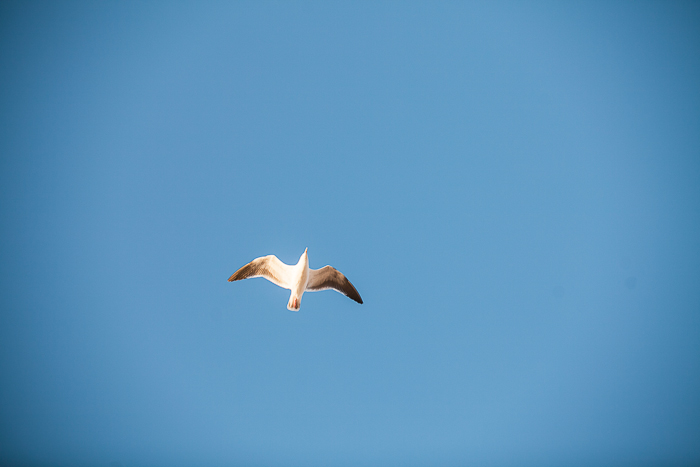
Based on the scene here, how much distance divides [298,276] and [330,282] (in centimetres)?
124

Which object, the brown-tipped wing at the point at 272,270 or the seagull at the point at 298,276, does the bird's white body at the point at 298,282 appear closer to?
the seagull at the point at 298,276

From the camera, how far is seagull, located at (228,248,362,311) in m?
9.31

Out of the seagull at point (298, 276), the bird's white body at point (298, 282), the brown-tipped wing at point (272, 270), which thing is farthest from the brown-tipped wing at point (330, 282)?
the brown-tipped wing at point (272, 270)

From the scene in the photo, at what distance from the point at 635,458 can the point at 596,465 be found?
3362 mm

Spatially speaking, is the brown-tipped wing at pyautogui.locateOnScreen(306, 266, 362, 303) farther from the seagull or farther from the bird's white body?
the bird's white body

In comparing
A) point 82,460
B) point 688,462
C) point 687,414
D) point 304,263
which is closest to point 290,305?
point 304,263

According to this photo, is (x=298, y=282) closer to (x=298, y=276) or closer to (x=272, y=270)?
(x=298, y=276)

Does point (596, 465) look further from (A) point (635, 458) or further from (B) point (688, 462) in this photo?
(B) point (688, 462)

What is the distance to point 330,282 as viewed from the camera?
998 centimetres

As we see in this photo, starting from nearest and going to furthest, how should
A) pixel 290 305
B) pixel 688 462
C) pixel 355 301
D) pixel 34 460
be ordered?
pixel 290 305
pixel 355 301
pixel 34 460
pixel 688 462

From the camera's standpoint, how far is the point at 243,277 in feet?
30.5

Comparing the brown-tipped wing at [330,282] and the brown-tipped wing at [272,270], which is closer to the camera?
the brown-tipped wing at [272,270]

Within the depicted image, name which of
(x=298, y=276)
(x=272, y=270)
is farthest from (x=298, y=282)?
(x=272, y=270)

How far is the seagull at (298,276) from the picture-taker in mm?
9312
